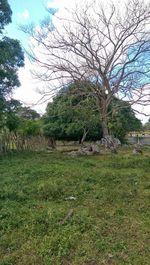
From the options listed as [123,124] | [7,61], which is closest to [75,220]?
[7,61]

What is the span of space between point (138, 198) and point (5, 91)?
927 cm

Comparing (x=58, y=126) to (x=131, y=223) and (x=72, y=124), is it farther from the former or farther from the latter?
(x=131, y=223)

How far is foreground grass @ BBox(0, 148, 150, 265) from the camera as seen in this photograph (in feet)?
11.1

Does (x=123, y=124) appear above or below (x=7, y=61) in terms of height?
below

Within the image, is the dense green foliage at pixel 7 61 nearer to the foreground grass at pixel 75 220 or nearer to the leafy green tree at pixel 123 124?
the foreground grass at pixel 75 220

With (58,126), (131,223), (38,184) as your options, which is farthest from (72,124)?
(131,223)

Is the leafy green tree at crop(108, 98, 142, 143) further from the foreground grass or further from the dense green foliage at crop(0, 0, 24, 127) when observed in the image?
the foreground grass

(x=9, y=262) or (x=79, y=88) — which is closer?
(x=9, y=262)

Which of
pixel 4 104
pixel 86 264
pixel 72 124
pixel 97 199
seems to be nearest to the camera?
pixel 86 264

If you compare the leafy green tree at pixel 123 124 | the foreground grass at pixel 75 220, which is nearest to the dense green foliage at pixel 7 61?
the foreground grass at pixel 75 220

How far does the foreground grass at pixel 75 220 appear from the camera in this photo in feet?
11.1

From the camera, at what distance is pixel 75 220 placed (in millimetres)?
4223

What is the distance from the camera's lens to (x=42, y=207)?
191 inches

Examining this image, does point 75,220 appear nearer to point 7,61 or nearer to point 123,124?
point 7,61
